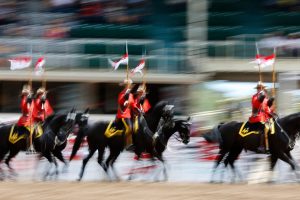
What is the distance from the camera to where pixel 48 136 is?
16609mm

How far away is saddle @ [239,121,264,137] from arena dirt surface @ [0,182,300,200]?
1.66 meters

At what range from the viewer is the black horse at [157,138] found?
52.9 ft

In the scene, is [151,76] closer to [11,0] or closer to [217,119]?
[217,119]

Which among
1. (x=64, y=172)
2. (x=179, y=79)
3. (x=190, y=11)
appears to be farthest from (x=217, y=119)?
(x=64, y=172)

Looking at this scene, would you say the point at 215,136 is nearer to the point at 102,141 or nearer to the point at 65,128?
the point at 102,141

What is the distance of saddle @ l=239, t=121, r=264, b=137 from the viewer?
51.9 feet

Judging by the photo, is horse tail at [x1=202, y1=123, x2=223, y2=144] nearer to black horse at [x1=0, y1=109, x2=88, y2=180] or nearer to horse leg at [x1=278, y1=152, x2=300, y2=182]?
horse leg at [x1=278, y1=152, x2=300, y2=182]

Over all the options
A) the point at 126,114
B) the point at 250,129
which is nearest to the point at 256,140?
the point at 250,129

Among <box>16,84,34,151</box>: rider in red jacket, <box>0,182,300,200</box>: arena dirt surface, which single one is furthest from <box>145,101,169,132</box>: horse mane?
<box>16,84,34,151</box>: rider in red jacket

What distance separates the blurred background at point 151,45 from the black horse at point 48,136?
635cm

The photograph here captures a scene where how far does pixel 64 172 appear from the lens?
16859 millimetres

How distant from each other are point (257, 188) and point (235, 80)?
10526mm

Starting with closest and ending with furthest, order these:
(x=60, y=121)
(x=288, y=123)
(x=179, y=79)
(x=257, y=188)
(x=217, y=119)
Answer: (x=257, y=188) → (x=288, y=123) → (x=60, y=121) → (x=217, y=119) → (x=179, y=79)

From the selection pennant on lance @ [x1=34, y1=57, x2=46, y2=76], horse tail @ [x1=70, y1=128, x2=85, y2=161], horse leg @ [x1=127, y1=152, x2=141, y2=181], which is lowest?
horse leg @ [x1=127, y1=152, x2=141, y2=181]
